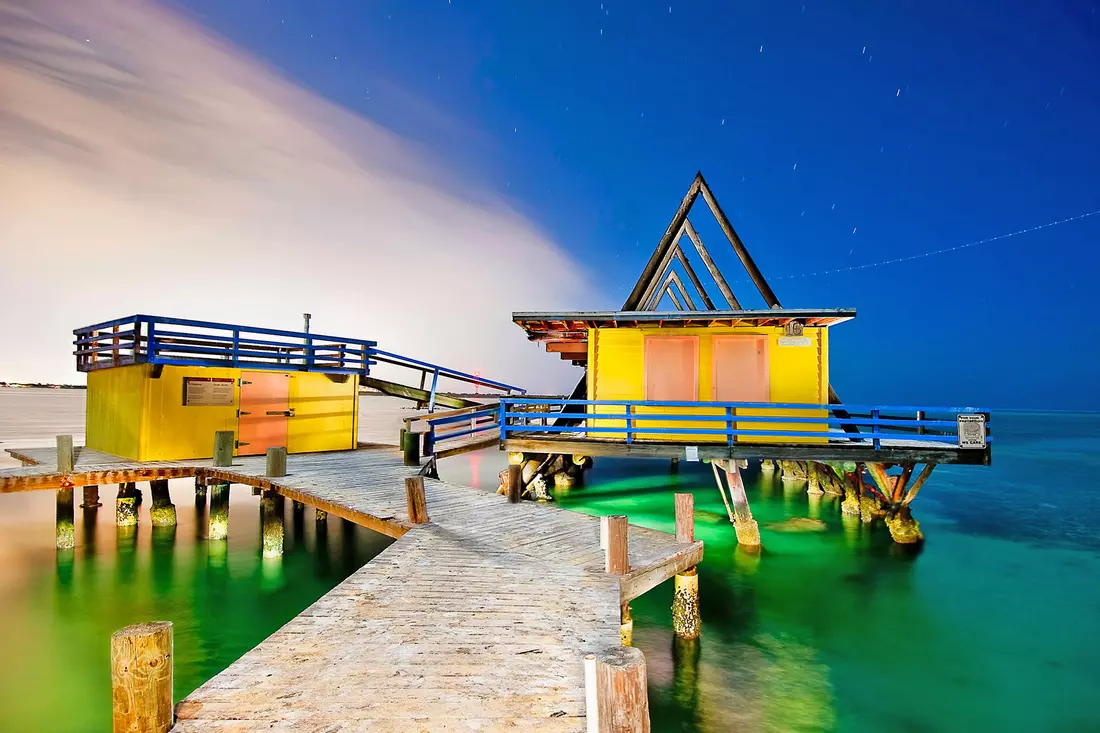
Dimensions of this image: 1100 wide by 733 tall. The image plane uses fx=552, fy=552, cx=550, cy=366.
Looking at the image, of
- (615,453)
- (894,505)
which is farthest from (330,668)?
(894,505)

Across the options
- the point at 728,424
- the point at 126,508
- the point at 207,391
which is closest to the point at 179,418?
the point at 207,391

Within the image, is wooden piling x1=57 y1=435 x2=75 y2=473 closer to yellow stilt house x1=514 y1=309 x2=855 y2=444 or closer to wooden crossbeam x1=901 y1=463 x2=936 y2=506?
yellow stilt house x1=514 y1=309 x2=855 y2=444

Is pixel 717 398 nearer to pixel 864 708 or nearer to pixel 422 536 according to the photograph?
pixel 864 708

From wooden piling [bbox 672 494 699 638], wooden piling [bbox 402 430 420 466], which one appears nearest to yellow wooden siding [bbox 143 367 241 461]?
wooden piling [bbox 402 430 420 466]

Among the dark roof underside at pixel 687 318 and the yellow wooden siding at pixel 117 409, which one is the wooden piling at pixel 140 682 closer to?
the dark roof underside at pixel 687 318

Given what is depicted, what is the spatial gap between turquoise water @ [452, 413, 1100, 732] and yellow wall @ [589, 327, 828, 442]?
3.69 meters

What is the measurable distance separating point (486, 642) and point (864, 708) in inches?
267

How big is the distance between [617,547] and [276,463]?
30.0 ft

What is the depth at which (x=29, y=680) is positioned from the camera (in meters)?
8.70

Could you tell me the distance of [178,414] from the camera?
14.9m

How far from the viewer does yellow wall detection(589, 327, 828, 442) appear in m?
14.6

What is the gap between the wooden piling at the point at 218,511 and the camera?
15.3 metres

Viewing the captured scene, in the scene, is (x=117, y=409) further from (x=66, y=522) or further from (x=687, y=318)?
(x=687, y=318)

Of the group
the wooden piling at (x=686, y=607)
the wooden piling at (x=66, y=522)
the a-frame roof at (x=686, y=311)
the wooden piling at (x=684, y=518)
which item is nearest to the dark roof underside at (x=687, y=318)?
the a-frame roof at (x=686, y=311)
